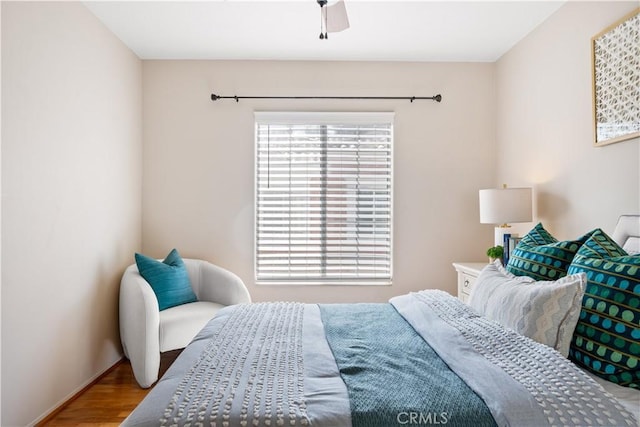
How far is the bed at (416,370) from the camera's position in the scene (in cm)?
117

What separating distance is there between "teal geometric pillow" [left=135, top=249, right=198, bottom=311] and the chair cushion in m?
0.11

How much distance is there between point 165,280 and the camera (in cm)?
323

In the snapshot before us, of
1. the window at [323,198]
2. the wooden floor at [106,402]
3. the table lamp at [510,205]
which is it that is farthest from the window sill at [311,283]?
the table lamp at [510,205]

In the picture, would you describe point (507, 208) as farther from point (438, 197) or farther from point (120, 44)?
point (120, 44)

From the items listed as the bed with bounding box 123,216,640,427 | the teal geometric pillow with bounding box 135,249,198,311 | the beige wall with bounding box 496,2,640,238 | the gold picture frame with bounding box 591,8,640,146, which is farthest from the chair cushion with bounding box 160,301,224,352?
the gold picture frame with bounding box 591,8,640,146

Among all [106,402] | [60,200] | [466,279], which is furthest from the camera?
[466,279]

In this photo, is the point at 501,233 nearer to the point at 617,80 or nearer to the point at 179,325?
the point at 617,80

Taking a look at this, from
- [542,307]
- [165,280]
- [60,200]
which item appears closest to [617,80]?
[542,307]

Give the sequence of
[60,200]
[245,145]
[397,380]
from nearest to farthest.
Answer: [397,380], [60,200], [245,145]

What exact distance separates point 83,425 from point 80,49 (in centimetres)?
244

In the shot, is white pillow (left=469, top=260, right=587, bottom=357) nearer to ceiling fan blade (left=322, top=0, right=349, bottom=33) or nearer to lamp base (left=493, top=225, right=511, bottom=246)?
lamp base (left=493, top=225, right=511, bottom=246)

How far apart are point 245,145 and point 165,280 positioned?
142cm

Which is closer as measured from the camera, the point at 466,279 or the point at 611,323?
the point at 611,323

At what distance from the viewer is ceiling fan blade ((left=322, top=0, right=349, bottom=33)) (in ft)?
7.37
